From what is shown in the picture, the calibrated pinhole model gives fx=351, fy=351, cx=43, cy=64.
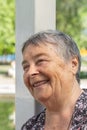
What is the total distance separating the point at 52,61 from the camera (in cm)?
139

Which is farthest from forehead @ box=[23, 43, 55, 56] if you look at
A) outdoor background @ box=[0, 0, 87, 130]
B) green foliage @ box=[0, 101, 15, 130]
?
outdoor background @ box=[0, 0, 87, 130]

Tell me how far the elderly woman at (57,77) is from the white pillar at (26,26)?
22 cm

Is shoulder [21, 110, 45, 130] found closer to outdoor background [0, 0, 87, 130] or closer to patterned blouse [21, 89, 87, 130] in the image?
patterned blouse [21, 89, 87, 130]

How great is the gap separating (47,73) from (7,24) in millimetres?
12926

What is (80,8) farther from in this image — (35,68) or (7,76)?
(35,68)

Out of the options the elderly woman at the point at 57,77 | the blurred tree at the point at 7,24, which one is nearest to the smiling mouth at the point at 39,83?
the elderly woman at the point at 57,77

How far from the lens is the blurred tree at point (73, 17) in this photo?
597 inches

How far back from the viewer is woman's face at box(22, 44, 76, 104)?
1.38m

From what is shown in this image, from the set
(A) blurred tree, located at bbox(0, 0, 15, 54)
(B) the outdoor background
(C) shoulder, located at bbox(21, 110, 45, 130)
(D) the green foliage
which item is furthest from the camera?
(A) blurred tree, located at bbox(0, 0, 15, 54)

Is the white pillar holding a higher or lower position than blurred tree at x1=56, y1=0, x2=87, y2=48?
higher

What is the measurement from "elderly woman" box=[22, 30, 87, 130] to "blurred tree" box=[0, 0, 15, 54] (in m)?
12.7

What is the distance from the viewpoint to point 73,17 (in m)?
16.0

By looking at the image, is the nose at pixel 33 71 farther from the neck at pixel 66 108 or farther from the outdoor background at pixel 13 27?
the outdoor background at pixel 13 27

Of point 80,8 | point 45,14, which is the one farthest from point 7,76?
point 45,14
